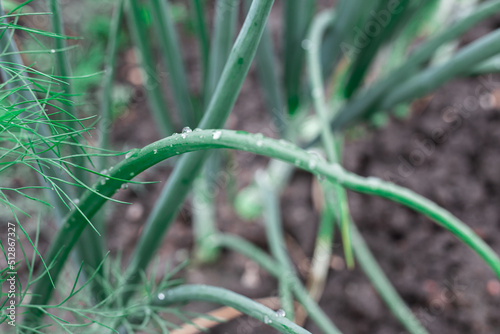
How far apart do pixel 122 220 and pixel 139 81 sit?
1.12 feet

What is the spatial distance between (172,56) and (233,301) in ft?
1.29

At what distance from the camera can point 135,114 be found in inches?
41.2

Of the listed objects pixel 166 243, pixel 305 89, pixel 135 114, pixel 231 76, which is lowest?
pixel 166 243

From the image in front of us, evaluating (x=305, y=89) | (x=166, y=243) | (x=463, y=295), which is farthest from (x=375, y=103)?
(x=166, y=243)

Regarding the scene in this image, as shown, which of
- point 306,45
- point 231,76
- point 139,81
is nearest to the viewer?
point 231,76

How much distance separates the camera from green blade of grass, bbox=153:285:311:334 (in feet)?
1.07

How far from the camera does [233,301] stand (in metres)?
0.38

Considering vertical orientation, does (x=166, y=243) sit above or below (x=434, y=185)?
below

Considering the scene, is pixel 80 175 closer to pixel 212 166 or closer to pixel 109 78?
pixel 109 78

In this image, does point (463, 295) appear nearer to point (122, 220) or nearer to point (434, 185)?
point (434, 185)

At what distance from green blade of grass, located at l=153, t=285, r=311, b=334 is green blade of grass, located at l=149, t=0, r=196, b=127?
1.04ft

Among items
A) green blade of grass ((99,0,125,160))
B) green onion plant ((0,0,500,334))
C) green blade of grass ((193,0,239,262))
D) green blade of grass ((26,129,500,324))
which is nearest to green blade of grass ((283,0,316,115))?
green onion plant ((0,0,500,334))

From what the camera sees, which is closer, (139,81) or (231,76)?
(231,76)

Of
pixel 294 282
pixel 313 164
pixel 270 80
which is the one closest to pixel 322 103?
pixel 270 80
